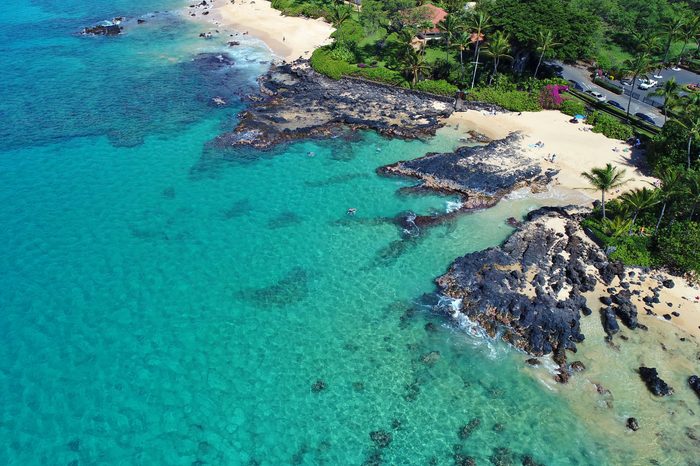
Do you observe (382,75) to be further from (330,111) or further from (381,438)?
(381,438)

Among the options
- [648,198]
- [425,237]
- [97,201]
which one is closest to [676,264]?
[648,198]

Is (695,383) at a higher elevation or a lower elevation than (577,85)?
lower

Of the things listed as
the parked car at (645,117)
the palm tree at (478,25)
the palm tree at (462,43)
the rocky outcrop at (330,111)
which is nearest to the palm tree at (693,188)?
the parked car at (645,117)

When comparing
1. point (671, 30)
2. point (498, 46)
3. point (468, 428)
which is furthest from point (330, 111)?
point (671, 30)

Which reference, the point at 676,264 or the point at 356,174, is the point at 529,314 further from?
the point at 356,174

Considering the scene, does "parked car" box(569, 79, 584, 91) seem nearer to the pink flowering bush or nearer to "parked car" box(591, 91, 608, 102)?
"parked car" box(591, 91, 608, 102)

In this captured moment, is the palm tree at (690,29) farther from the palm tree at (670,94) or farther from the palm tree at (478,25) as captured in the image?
the palm tree at (478,25)

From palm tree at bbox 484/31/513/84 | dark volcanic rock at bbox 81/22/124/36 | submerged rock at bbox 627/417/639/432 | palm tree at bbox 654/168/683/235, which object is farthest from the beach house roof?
submerged rock at bbox 627/417/639/432

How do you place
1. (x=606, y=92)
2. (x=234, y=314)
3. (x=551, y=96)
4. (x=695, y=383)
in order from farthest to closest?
(x=606, y=92) → (x=551, y=96) → (x=234, y=314) → (x=695, y=383)
